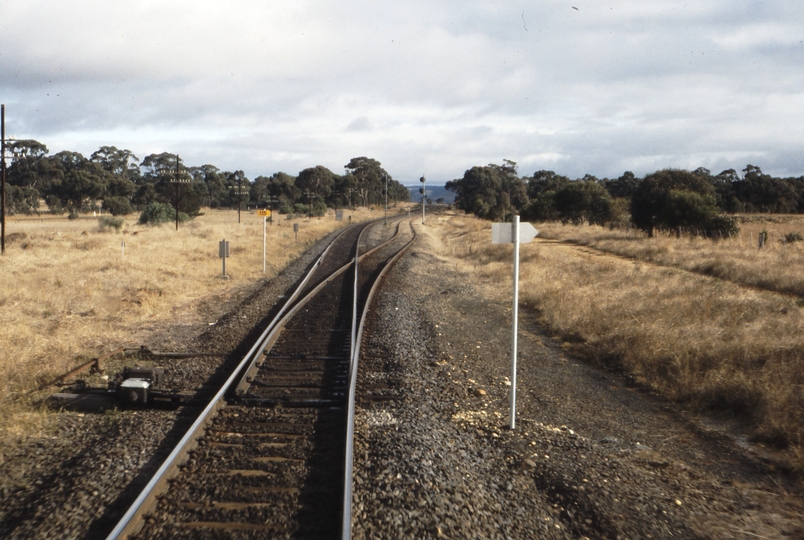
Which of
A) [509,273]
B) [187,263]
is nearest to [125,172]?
[187,263]

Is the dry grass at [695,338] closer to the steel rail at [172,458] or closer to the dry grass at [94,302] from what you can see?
the steel rail at [172,458]

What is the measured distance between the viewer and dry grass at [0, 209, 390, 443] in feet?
27.1

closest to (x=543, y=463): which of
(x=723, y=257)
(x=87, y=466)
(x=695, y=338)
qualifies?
(x=87, y=466)

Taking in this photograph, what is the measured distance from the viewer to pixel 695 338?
31.6 ft

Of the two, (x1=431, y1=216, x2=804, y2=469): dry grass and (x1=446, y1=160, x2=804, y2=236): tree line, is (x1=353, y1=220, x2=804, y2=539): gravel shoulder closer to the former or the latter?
(x1=431, y1=216, x2=804, y2=469): dry grass

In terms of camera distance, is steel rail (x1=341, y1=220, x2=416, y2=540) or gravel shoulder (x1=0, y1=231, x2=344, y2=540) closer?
steel rail (x1=341, y1=220, x2=416, y2=540)

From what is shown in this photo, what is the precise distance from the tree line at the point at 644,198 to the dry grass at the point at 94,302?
20769 millimetres

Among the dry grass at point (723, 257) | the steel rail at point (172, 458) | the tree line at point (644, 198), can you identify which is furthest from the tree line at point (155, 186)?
the steel rail at point (172, 458)

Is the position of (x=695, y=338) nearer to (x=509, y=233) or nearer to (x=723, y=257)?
(x=509, y=233)

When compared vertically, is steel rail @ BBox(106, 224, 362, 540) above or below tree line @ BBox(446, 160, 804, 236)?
below

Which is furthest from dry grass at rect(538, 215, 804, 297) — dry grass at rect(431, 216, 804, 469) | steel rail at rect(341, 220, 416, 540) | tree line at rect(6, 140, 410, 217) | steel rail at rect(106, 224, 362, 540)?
tree line at rect(6, 140, 410, 217)

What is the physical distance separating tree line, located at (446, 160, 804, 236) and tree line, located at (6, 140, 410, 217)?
68.9 ft

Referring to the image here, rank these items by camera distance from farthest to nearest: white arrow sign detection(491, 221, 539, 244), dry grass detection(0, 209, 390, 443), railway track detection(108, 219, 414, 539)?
1. dry grass detection(0, 209, 390, 443)
2. white arrow sign detection(491, 221, 539, 244)
3. railway track detection(108, 219, 414, 539)

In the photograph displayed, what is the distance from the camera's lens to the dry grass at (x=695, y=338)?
7.23 m
